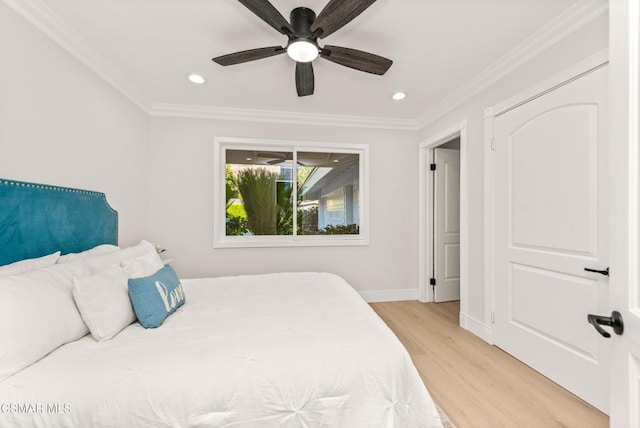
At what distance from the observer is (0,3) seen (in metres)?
1.56

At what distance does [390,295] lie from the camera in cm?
376

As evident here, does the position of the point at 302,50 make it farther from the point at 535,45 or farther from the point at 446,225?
the point at 446,225

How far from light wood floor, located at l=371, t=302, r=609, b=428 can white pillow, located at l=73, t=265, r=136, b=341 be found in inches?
75.5

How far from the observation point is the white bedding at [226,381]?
3.30 ft

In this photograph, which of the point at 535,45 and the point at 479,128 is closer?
the point at 535,45

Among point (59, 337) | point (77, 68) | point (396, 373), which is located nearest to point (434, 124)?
point (396, 373)

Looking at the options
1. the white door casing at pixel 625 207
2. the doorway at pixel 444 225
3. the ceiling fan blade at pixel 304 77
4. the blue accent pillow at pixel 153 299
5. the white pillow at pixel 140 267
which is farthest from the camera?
the doorway at pixel 444 225

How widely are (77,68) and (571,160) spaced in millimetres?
3596

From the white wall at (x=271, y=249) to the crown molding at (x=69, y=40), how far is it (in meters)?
0.74

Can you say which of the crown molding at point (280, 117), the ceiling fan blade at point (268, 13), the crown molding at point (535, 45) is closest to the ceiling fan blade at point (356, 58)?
the ceiling fan blade at point (268, 13)

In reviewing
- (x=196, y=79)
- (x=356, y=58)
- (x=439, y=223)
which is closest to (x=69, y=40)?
(x=196, y=79)

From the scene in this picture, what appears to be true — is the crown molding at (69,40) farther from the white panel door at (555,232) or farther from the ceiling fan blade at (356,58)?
the white panel door at (555,232)

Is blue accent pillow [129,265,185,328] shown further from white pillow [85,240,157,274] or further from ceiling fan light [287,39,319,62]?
ceiling fan light [287,39,319,62]

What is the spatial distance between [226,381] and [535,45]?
9.51ft
